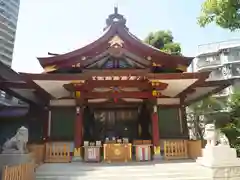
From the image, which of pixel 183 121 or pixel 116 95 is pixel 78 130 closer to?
pixel 116 95

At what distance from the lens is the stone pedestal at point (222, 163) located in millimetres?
6273

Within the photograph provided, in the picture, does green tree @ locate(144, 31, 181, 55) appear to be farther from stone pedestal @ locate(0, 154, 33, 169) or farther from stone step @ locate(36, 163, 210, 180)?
stone pedestal @ locate(0, 154, 33, 169)

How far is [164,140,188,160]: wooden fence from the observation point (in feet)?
29.2

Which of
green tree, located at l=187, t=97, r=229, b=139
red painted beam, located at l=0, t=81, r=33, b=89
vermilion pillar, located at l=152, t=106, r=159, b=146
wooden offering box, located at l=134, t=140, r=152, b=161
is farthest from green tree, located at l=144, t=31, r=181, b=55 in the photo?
red painted beam, located at l=0, t=81, r=33, b=89

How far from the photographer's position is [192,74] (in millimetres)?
8656

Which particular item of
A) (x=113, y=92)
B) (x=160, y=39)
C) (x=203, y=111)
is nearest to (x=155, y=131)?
(x=113, y=92)

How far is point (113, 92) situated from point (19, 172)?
18.0ft

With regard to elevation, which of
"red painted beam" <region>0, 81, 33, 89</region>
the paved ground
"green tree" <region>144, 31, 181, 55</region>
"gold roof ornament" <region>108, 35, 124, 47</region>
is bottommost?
the paved ground

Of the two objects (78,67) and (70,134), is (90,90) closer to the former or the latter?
(78,67)

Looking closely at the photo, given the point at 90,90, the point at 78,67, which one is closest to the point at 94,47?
the point at 78,67

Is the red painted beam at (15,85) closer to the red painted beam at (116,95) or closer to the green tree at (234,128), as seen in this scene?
the red painted beam at (116,95)

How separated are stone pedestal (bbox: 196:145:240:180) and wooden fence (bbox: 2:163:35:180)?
16.7 feet

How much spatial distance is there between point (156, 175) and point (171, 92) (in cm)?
556

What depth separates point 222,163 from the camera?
20.9 feet
